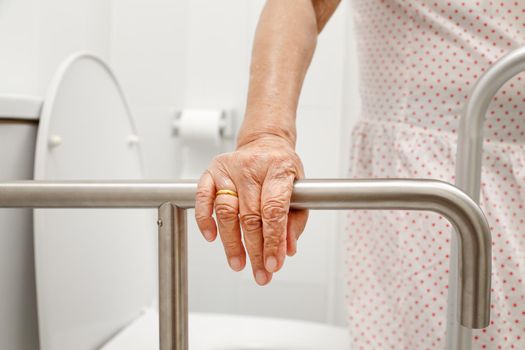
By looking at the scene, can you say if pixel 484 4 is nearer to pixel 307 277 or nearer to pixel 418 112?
pixel 418 112

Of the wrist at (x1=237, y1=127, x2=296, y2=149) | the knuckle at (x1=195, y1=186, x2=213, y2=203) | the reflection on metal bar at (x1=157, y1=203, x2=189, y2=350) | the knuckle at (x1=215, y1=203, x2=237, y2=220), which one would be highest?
the wrist at (x1=237, y1=127, x2=296, y2=149)

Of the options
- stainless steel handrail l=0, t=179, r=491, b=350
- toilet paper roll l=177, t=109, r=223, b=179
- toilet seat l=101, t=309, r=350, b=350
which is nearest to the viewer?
stainless steel handrail l=0, t=179, r=491, b=350

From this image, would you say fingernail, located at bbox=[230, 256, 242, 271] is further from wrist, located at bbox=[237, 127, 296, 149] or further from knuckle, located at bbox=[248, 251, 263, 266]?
wrist, located at bbox=[237, 127, 296, 149]

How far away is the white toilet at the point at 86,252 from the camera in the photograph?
2.21 ft

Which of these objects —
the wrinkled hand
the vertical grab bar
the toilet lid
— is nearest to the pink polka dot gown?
the vertical grab bar

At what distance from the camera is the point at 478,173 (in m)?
0.46

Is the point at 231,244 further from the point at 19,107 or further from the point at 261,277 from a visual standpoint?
the point at 19,107

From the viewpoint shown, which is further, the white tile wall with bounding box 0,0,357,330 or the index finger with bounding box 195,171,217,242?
the white tile wall with bounding box 0,0,357,330

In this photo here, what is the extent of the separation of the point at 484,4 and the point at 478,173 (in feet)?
0.61

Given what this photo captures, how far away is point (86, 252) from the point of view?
31.0 inches

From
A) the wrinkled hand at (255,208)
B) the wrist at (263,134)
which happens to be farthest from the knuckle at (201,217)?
the wrist at (263,134)

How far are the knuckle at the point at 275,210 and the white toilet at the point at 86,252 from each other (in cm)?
39

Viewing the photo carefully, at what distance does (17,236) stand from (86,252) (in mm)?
119

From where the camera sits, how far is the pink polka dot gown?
21.2 inches
